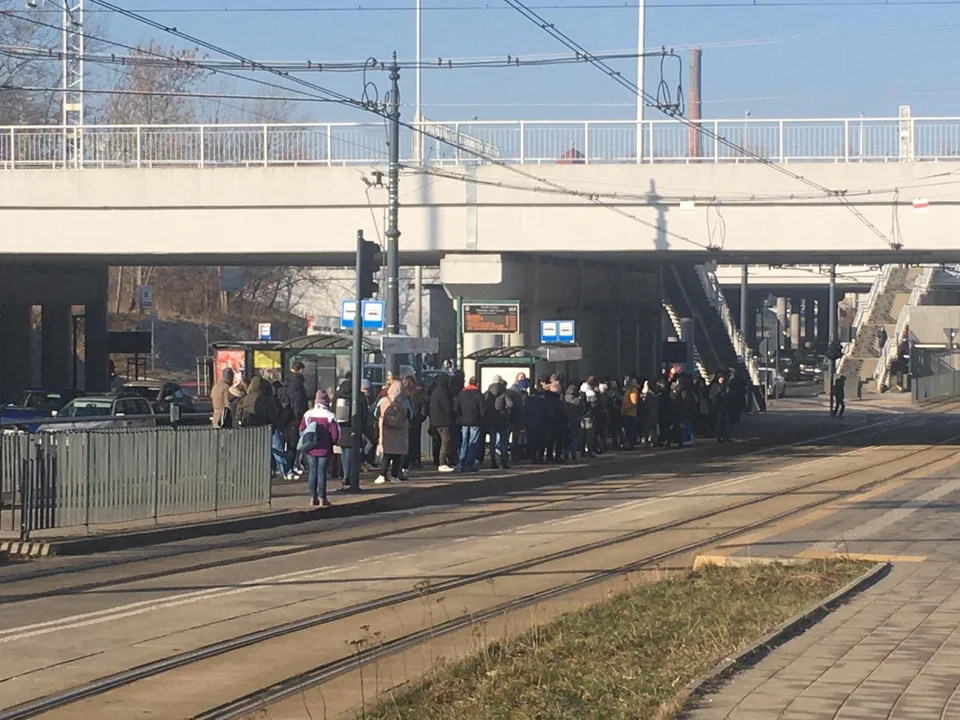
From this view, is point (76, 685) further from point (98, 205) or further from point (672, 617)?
point (98, 205)

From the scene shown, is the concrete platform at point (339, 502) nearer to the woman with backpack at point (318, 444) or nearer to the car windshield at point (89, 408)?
the woman with backpack at point (318, 444)

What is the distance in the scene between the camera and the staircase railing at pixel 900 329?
69.2 metres

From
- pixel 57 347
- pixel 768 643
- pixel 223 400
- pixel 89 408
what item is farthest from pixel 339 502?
→ pixel 57 347

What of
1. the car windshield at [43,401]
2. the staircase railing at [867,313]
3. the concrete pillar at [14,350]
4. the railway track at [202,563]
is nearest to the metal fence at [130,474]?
the railway track at [202,563]

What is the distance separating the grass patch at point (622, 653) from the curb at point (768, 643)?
0.36 feet

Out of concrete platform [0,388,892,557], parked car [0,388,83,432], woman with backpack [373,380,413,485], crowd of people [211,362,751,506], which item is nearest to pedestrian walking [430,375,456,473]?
crowd of people [211,362,751,506]

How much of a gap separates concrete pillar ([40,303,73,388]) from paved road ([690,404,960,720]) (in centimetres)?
3403

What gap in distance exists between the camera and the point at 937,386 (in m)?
65.1

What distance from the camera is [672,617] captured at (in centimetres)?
1039

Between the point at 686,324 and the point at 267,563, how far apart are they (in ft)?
111

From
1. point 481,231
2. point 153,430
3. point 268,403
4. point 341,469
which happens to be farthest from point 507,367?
point 153,430

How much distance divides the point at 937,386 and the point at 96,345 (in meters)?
36.8

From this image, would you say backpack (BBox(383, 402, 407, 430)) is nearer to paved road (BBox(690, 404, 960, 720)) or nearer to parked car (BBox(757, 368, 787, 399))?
paved road (BBox(690, 404, 960, 720))

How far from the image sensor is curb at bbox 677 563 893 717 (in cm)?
739
